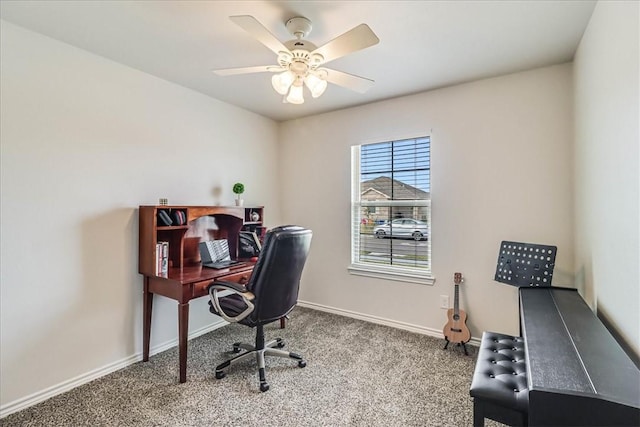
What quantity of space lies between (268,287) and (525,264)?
6.27 feet

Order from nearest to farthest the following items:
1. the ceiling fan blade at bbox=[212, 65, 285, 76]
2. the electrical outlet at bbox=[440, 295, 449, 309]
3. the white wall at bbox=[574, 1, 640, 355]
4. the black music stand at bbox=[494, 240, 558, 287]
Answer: the white wall at bbox=[574, 1, 640, 355] < the ceiling fan blade at bbox=[212, 65, 285, 76] < the black music stand at bbox=[494, 240, 558, 287] < the electrical outlet at bbox=[440, 295, 449, 309]

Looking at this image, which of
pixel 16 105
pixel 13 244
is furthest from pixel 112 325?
pixel 16 105

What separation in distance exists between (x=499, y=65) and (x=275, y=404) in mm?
2986

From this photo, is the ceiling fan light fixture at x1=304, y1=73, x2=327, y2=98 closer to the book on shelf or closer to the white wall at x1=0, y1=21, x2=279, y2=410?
the white wall at x1=0, y1=21, x2=279, y2=410

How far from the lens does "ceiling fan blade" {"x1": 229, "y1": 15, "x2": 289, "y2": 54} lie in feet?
4.69

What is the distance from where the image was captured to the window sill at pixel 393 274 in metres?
3.02

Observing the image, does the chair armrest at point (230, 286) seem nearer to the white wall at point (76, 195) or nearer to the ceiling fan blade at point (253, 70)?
the white wall at point (76, 195)

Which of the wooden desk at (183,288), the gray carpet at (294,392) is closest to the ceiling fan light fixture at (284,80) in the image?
the wooden desk at (183,288)

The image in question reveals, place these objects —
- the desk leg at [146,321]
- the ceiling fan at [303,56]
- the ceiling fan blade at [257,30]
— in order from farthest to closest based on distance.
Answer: the desk leg at [146,321] → the ceiling fan at [303,56] → the ceiling fan blade at [257,30]

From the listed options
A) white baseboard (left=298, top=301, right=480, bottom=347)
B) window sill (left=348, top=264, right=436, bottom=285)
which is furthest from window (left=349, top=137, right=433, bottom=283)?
white baseboard (left=298, top=301, right=480, bottom=347)

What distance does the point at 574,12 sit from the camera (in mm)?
1767

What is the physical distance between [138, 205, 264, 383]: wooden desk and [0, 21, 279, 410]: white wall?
0.11 metres

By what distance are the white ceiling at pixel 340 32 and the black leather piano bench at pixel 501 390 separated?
6.34ft

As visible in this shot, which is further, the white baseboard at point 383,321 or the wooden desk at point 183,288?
the white baseboard at point 383,321
